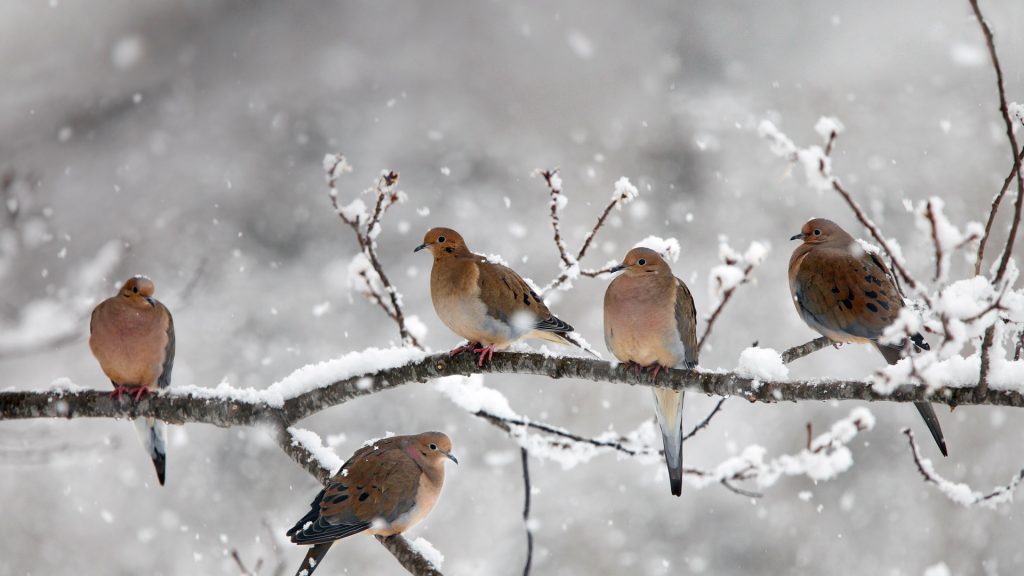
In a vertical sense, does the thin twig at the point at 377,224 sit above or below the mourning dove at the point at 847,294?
above

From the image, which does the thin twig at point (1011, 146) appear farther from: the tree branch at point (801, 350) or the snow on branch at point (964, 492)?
the snow on branch at point (964, 492)

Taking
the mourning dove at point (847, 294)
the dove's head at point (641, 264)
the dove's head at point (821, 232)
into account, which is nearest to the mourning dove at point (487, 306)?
the dove's head at point (641, 264)

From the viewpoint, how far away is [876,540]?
1035cm

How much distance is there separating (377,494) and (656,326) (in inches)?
48.3

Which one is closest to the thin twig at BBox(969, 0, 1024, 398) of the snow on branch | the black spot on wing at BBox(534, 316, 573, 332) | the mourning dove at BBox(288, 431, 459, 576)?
the snow on branch

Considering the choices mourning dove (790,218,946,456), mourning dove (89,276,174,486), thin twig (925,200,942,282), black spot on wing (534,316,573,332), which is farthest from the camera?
mourning dove (89,276,174,486)

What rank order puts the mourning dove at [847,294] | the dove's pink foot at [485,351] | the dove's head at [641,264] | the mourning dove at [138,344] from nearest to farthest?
1. the dove's pink foot at [485,351]
2. the mourning dove at [847,294]
3. the dove's head at [641,264]
4. the mourning dove at [138,344]

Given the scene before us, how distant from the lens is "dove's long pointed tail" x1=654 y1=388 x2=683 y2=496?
12.0 feet

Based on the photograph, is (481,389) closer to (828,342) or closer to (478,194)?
(828,342)

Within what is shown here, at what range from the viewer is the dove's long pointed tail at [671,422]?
12.0ft

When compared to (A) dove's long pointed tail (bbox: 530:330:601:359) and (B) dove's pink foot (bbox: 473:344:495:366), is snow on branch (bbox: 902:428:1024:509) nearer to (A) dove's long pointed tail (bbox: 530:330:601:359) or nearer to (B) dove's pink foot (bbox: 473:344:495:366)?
(A) dove's long pointed tail (bbox: 530:330:601:359)

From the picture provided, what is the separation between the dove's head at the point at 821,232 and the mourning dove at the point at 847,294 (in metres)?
0.04

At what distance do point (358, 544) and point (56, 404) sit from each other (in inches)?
260

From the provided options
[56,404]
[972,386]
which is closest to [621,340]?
[972,386]
